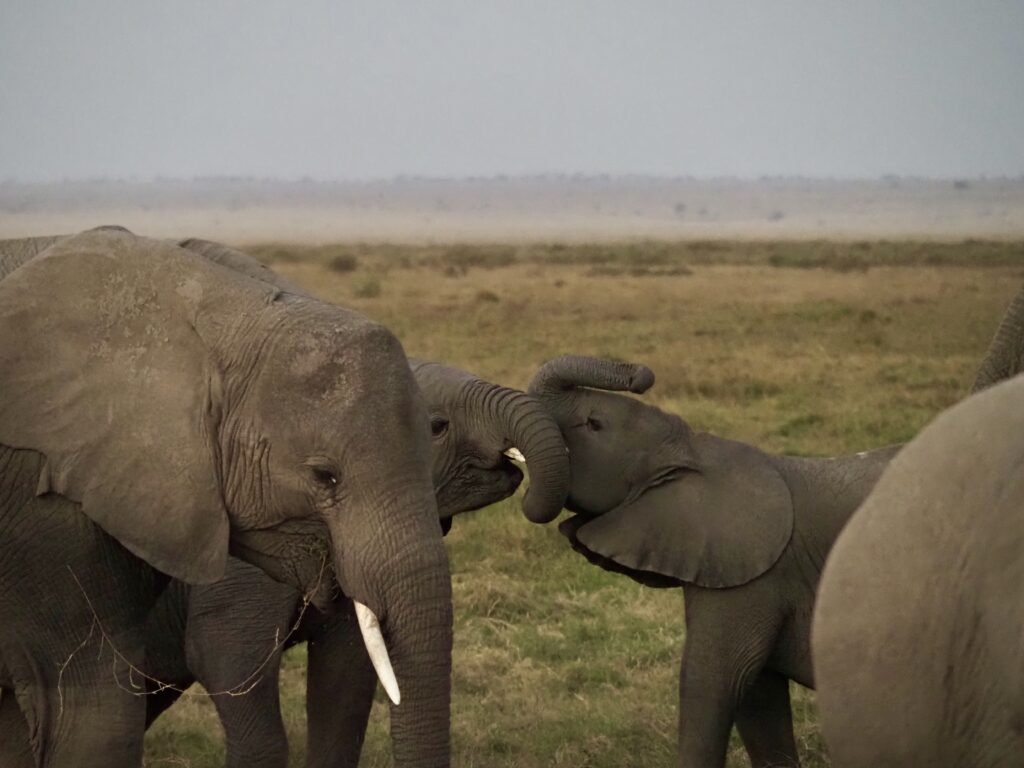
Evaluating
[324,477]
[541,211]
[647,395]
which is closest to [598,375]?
[324,477]

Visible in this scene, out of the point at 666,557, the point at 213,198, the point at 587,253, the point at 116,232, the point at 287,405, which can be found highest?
the point at 116,232

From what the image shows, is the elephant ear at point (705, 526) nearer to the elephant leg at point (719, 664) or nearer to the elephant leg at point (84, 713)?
the elephant leg at point (719, 664)

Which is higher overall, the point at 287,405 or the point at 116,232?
the point at 116,232

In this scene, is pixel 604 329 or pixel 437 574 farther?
pixel 604 329

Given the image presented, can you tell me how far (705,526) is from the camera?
497cm

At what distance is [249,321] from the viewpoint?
3686 mm

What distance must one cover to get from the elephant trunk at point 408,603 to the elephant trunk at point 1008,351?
1.98 metres

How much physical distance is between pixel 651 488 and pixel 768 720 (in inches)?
29.0

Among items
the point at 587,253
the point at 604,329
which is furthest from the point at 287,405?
the point at 587,253

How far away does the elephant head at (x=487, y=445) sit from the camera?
4.86 m

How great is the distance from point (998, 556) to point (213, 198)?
180333 mm

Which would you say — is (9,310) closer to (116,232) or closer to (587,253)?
(116,232)

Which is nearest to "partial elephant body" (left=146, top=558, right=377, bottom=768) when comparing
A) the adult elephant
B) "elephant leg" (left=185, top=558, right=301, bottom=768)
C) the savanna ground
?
"elephant leg" (left=185, top=558, right=301, bottom=768)

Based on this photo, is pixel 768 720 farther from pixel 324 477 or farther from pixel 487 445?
pixel 324 477
